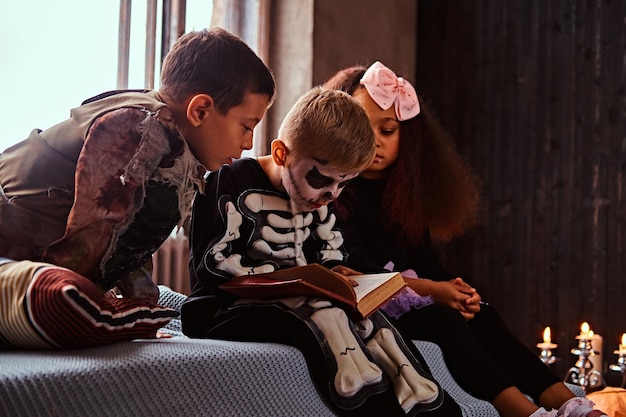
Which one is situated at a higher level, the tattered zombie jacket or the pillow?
the tattered zombie jacket

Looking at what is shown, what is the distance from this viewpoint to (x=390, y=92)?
2.55 m

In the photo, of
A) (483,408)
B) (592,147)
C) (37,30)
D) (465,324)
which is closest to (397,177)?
(465,324)

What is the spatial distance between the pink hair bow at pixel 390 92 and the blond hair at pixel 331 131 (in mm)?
649

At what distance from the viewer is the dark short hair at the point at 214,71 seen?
1764 millimetres

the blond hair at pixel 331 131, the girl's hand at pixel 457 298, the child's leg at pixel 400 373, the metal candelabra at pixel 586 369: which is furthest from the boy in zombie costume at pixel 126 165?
the metal candelabra at pixel 586 369

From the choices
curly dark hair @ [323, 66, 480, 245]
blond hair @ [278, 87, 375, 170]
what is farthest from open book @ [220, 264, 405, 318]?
curly dark hair @ [323, 66, 480, 245]

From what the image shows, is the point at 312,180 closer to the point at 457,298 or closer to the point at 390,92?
the point at 457,298

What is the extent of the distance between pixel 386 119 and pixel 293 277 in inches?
40.9

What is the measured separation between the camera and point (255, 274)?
5.58 ft

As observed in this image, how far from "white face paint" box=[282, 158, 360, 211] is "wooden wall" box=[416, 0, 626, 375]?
243 centimetres

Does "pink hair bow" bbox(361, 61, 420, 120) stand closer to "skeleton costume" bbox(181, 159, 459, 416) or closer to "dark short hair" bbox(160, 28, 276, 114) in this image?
"skeleton costume" bbox(181, 159, 459, 416)

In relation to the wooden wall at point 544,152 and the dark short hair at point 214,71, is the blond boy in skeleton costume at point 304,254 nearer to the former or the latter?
the dark short hair at point 214,71

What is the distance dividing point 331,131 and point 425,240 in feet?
2.91

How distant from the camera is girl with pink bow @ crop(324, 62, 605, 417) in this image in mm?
2014
